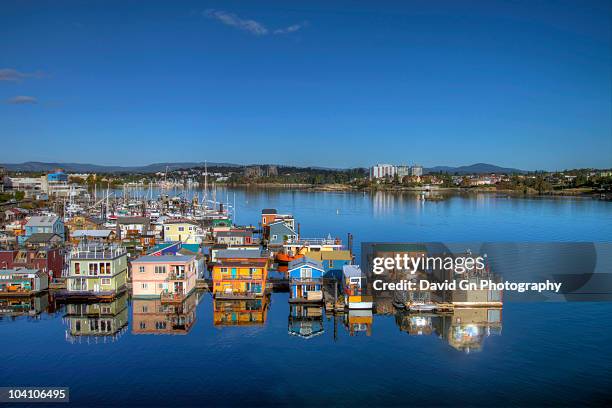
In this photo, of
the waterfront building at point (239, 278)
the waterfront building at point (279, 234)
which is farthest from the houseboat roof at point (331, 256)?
the waterfront building at point (279, 234)

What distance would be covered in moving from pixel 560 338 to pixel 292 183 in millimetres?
97737

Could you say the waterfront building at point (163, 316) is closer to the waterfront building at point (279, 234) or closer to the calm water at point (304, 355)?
the calm water at point (304, 355)

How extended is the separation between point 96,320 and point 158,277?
1.83 meters

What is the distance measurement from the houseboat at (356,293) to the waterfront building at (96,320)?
4.96 m

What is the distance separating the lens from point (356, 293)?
1198 centimetres

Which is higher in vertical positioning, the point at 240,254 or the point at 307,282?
the point at 240,254

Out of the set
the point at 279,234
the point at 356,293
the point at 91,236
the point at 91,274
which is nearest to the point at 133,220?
the point at 91,236

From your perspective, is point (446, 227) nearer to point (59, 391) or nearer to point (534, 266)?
point (534, 266)

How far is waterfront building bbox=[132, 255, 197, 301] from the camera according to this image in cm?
1288

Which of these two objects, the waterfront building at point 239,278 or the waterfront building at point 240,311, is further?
the waterfront building at point 239,278

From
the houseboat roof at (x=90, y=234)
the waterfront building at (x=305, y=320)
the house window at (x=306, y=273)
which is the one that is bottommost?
the waterfront building at (x=305, y=320)

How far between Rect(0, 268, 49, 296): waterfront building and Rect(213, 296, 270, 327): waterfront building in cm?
472

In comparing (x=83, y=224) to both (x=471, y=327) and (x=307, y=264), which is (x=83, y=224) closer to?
(x=307, y=264)

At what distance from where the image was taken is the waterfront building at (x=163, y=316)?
11.1 m
